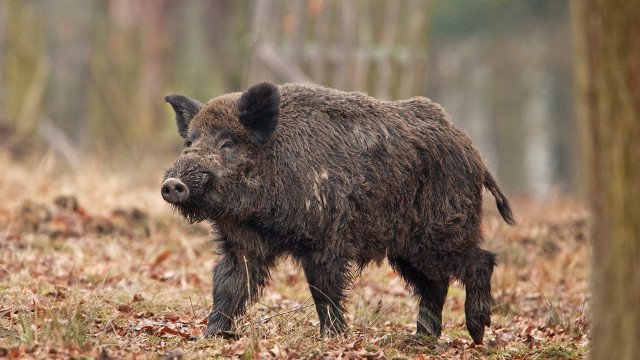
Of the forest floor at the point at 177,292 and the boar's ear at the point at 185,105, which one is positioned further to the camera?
the boar's ear at the point at 185,105

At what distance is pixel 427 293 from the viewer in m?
9.09

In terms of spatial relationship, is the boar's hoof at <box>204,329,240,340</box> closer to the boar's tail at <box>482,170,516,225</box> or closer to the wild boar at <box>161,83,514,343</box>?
the wild boar at <box>161,83,514,343</box>

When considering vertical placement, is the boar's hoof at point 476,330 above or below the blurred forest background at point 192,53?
below

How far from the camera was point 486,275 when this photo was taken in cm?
A: 893

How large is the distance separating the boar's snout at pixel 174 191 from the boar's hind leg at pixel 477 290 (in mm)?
2524

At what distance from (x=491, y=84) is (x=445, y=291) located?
3627 centimetres

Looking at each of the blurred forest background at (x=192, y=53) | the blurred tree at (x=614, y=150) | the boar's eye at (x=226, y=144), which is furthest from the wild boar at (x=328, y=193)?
the blurred forest background at (x=192, y=53)

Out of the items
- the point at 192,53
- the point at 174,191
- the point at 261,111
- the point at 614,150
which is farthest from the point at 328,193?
the point at 192,53

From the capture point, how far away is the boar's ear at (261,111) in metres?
8.34

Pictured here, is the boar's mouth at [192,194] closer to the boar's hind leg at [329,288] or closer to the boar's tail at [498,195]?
the boar's hind leg at [329,288]

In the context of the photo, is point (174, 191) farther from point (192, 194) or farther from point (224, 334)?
point (224, 334)

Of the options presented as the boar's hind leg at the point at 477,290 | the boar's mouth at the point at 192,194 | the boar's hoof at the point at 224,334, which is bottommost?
the boar's hoof at the point at 224,334

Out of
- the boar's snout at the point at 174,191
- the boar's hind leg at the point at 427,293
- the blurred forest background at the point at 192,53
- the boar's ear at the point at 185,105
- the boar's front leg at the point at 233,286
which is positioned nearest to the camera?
the boar's snout at the point at 174,191

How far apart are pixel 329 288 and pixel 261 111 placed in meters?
1.48
